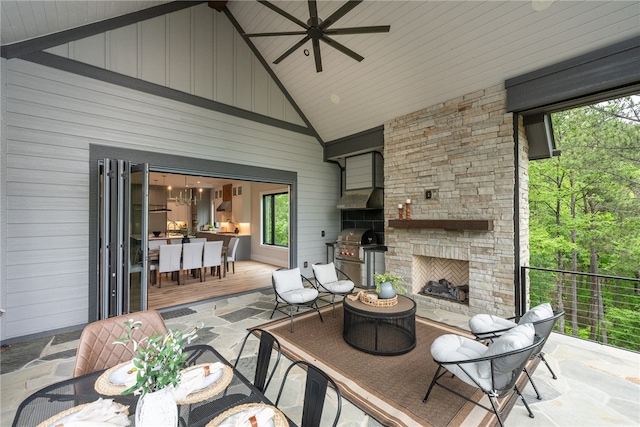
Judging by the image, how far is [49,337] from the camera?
342 centimetres

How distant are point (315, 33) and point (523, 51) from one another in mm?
2685

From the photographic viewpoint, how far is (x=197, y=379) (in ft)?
4.73

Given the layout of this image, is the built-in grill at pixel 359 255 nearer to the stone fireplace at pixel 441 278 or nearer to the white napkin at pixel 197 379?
the stone fireplace at pixel 441 278

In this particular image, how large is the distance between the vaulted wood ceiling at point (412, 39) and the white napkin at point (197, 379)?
3.93 metres

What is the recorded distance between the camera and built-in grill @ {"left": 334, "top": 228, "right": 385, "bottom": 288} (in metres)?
5.68

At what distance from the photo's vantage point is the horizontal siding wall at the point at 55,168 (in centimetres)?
325

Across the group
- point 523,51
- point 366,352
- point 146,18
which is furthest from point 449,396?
point 146,18

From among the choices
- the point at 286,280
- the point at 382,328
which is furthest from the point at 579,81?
the point at 286,280

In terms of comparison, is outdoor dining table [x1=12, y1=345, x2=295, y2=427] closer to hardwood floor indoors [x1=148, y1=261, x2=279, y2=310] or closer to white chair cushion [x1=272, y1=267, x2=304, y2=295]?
white chair cushion [x1=272, y1=267, x2=304, y2=295]

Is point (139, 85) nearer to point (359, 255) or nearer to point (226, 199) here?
point (359, 255)

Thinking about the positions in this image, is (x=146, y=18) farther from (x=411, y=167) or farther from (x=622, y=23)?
(x=622, y=23)

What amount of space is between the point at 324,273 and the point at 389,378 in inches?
90.8

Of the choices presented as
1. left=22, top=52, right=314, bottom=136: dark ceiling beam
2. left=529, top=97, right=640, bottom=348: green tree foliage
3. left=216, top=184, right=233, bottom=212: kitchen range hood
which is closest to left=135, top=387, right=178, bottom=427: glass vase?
left=22, top=52, right=314, bottom=136: dark ceiling beam

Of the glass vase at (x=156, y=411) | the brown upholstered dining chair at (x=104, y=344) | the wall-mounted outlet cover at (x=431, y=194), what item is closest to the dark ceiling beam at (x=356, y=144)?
the wall-mounted outlet cover at (x=431, y=194)
